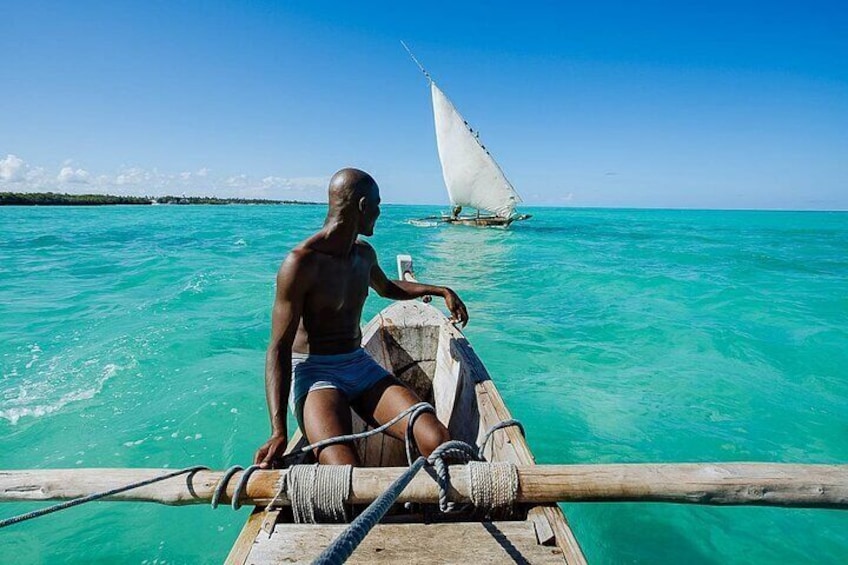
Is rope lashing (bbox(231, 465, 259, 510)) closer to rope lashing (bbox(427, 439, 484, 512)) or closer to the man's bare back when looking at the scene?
rope lashing (bbox(427, 439, 484, 512))

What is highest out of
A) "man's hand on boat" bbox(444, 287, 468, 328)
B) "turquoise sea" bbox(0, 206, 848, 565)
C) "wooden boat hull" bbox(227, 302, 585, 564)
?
"man's hand on boat" bbox(444, 287, 468, 328)

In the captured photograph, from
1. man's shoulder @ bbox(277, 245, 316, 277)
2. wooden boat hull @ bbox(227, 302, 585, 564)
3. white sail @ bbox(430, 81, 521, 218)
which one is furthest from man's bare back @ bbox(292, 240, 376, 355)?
white sail @ bbox(430, 81, 521, 218)

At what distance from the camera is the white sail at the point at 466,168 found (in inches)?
1515

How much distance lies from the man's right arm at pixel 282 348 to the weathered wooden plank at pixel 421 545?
1.50ft

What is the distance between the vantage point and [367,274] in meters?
3.11

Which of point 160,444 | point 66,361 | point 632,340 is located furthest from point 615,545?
point 66,361

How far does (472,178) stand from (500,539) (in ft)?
137

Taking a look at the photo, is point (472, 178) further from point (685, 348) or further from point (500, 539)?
point (500, 539)

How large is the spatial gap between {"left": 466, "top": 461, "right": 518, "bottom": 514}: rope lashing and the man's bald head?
5.23 ft

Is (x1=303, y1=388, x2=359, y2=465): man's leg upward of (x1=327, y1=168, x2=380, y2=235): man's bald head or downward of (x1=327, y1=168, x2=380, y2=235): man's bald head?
downward

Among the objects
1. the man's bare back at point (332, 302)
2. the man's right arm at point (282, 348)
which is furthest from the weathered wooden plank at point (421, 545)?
the man's bare back at point (332, 302)

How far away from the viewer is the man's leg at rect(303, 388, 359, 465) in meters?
2.27

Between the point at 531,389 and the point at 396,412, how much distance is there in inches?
221

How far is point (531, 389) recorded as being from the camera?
25.5ft
